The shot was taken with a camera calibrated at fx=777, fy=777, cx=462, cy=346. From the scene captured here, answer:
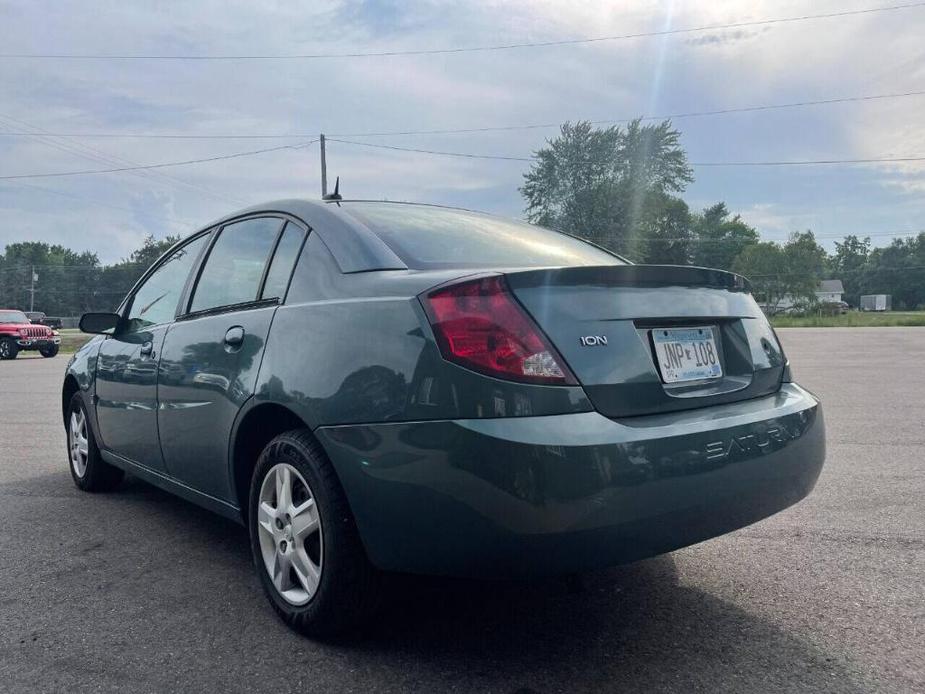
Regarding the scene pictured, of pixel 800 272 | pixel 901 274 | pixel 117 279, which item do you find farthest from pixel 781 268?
pixel 117 279

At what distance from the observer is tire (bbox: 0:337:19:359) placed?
916 inches

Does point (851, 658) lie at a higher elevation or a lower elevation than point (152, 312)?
lower

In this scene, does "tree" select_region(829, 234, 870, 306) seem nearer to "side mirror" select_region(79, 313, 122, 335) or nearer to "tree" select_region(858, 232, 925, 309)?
"tree" select_region(858, 232, 925, 309)

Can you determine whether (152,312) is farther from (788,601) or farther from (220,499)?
(788,601)

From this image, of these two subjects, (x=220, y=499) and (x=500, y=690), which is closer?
(x=500, y=690)

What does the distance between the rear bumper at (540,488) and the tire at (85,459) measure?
281 centimetres

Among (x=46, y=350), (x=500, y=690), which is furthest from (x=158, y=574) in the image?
(x=46, y=350)

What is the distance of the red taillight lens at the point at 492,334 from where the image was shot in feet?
7.03

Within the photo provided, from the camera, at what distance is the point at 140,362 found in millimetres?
3789

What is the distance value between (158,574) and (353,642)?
117cm

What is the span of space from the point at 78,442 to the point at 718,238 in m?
86.1

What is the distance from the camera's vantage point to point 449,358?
2156mm

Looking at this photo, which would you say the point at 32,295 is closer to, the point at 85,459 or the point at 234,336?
the point at 85,459

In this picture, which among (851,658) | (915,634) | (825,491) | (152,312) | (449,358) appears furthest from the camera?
(825,491)
